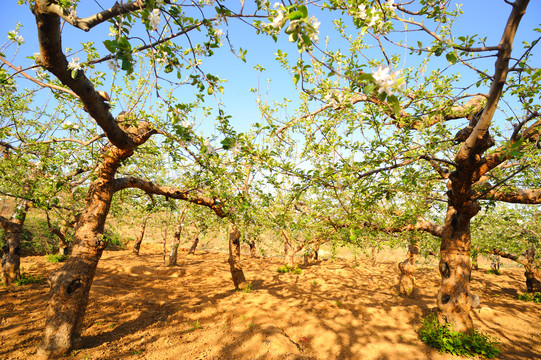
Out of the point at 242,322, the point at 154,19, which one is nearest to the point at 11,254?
the point at 242,322

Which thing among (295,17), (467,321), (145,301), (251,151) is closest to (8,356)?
(145,301)

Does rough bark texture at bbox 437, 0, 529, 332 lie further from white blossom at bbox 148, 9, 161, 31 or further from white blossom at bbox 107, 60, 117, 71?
white blossom at bbox 107, 60, 117, 71

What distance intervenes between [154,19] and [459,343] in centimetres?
816

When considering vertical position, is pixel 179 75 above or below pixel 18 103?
below

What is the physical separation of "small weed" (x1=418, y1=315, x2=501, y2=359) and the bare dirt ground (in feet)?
0.90

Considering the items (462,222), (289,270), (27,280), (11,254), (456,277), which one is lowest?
(289,270)

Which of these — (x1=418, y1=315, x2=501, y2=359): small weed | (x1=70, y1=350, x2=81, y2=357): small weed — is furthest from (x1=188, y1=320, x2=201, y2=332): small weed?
(x1=418, y1=315, x2=501, y2=359): small weed

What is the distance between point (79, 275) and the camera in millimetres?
4715

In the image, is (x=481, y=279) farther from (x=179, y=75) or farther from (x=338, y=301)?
(x=179, y=75)

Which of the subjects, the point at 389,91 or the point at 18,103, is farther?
the point at 18,103

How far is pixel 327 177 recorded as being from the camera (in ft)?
14.4

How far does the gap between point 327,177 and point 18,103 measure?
922 cm

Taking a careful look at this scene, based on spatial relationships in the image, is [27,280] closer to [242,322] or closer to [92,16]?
[242,322]

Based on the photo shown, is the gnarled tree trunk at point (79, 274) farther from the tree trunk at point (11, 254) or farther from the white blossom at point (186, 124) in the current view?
the tree trunk at point (11, 254)
